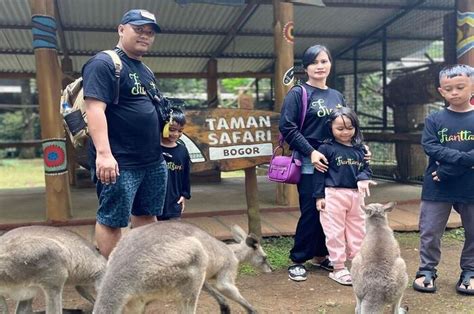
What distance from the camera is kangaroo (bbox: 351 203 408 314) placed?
2.69m

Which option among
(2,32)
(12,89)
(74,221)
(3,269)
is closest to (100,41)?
(2,32)

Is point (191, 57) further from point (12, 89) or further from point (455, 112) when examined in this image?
point (12, 89)

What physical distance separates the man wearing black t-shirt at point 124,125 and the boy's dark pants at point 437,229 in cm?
212

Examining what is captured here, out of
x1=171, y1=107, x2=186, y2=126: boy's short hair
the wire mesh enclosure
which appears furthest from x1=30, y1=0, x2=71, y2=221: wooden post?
the wire mesh enclosure

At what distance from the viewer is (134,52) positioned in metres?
3.00

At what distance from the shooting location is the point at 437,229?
360 cm

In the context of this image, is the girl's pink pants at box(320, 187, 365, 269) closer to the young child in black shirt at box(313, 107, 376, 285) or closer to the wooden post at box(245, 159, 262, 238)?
the young child in black shirt at box(313, 107, 376, 285)

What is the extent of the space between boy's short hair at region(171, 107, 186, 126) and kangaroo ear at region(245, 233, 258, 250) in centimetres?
102

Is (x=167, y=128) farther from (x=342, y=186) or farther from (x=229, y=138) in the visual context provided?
(x=342, y=186)

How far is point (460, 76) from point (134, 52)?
2.29m

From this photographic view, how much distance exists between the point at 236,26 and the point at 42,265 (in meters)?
5.83

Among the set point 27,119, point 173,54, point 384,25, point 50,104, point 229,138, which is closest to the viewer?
point 229,138

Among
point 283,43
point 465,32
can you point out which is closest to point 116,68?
point 283,43

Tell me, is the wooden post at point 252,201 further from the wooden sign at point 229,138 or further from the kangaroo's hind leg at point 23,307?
the kangaroo's hind leg at point 23,307
